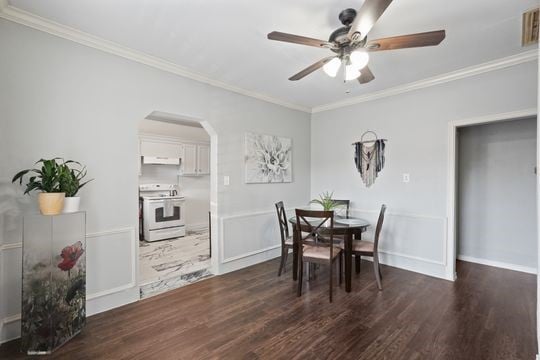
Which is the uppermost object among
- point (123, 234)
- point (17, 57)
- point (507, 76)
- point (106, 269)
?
point (507, 76)

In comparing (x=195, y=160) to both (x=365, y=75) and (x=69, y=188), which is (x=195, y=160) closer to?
(x=69, y=188)

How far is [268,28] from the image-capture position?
2230mm

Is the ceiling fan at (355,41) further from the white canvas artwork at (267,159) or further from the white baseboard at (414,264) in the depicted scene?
the white baseboard at (414,264)


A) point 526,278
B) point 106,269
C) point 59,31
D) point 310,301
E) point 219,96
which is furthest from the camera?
point 219,96

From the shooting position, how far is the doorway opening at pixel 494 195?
341 centimetres

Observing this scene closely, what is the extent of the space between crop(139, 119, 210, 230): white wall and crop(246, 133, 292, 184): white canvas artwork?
2.08 metres

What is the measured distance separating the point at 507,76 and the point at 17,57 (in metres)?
4.75

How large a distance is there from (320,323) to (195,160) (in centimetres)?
495

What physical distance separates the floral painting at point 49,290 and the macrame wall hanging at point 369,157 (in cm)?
371

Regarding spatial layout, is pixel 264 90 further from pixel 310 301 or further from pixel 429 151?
pixel 310 301

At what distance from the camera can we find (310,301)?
8.87ft

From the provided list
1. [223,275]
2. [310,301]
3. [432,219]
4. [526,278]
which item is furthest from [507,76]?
[223,275]

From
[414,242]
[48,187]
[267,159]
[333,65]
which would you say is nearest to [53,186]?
[48,187]

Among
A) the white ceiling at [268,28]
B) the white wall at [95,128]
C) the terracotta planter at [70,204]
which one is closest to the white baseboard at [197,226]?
the white wall at [95,128]
